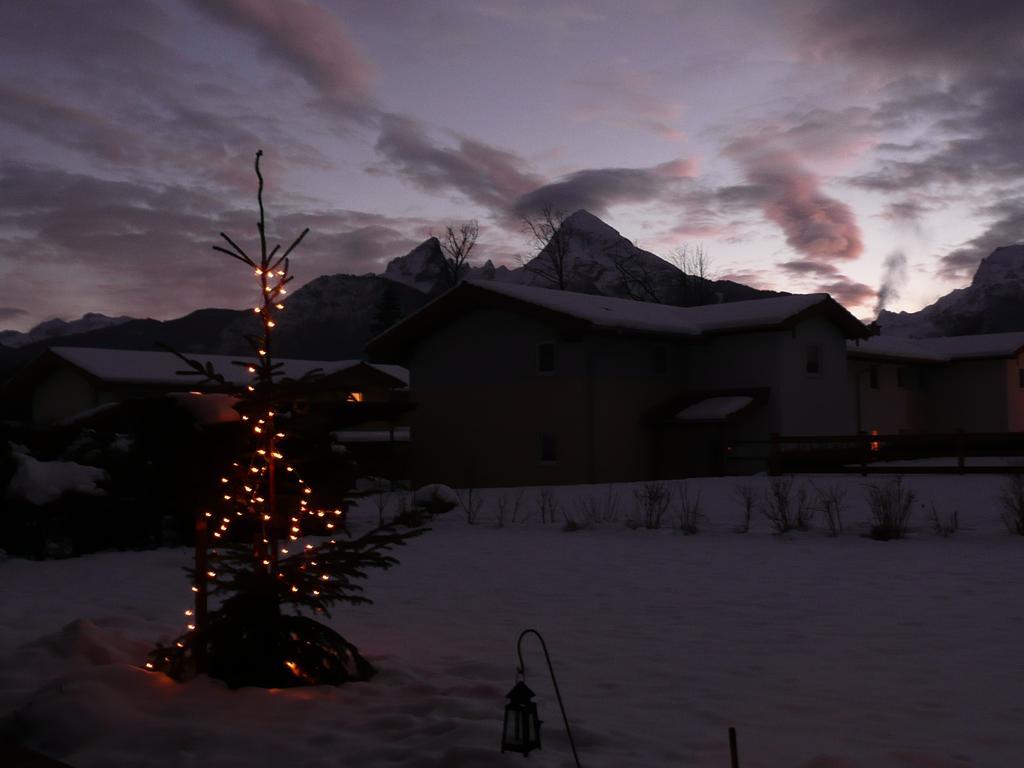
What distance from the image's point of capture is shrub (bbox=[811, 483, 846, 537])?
1463cm

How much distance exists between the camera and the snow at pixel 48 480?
14961 mm

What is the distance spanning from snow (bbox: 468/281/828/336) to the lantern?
882 inches

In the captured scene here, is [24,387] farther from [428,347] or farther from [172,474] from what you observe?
[172,474]

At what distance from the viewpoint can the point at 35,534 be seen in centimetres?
1469

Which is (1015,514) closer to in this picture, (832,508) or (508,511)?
(832,508)

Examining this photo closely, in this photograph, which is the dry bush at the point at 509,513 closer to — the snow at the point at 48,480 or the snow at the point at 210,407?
the snow at the point at 48,480

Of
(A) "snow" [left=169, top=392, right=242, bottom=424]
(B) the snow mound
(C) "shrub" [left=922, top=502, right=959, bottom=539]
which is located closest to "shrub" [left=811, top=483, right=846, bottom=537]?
(C) "shrub" [left=922, top=502, right=959, bottom=539]

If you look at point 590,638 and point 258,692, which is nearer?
point 258,692

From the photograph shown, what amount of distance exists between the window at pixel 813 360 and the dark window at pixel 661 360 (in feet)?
15.8

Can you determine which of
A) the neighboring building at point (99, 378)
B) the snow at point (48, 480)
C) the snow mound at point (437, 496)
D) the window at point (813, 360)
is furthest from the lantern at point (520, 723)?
the neighboring building at point (99, 378)

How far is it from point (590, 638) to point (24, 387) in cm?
4186

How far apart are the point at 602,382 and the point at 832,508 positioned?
11.8 meters

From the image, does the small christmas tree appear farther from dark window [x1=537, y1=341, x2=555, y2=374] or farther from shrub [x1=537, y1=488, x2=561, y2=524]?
dark window [x1=537, y1=341, x2=555, y2=374]

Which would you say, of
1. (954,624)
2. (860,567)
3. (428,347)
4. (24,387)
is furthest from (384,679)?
(24,387)
